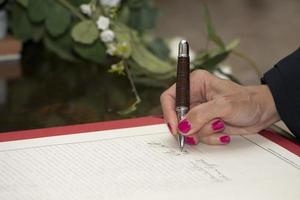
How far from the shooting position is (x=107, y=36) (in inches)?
42.8

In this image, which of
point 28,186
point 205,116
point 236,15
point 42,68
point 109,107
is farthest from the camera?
point 236,15

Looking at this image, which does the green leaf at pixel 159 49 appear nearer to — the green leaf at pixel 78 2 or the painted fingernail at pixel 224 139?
the green leaf at pixel 78 2

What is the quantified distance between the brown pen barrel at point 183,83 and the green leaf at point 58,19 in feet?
1.64

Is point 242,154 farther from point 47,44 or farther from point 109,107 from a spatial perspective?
point 47,44

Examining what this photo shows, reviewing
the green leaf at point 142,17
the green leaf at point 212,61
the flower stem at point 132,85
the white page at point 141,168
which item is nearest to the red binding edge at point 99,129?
the white page at point 141,168

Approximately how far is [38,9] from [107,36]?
0.59 ft

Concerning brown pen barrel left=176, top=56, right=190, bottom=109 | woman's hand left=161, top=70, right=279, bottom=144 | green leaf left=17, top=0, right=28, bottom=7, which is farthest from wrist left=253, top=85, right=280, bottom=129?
green leaf left=17, top=0, right=28, bottom=7

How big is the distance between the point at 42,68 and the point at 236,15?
1.37m

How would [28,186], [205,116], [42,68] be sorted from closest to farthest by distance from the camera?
[28,186] < [205,116] < [42,68]

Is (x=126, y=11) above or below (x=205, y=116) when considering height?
above

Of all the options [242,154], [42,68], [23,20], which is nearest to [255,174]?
[242,154]

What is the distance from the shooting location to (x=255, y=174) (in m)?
0.63

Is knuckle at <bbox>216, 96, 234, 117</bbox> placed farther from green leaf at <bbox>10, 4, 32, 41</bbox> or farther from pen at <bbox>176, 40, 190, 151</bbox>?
green leaf at <bbox>10, 4, 32, 41</bbox>

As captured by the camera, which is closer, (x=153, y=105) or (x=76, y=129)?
(x=76, y=129)
